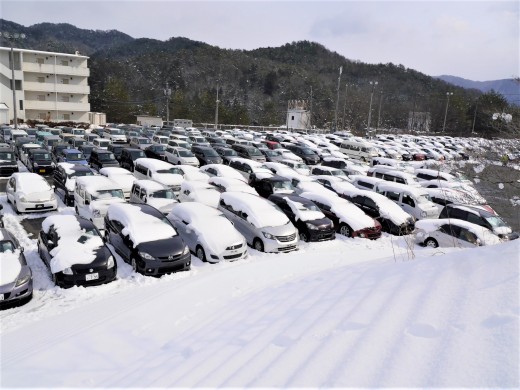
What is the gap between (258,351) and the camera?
438 cm

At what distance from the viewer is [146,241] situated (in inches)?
427

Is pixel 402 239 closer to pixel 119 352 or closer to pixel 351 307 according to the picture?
pixel 351 307

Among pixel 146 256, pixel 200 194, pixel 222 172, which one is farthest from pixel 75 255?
pixel 222 172

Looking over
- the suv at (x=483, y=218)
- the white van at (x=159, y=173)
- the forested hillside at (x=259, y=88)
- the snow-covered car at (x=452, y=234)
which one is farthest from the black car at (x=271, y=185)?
the forested hillside at (x=259, y=88)

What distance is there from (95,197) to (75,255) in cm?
536

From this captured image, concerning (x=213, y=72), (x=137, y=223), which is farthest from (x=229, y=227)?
(x=213, y=72)

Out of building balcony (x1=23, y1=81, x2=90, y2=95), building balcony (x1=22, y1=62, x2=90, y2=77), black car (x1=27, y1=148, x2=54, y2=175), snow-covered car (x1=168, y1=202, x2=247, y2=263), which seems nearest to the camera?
snow-covered car (x1=168, y1=202, x2=247, y2=263)

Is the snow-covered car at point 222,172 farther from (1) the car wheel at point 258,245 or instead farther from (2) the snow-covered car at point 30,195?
(2) the snow-covered car at point 30,195

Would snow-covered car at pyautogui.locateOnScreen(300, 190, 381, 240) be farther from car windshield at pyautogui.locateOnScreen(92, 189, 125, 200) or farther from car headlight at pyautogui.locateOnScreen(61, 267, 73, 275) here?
car headlight at pyautogui.locateOnScreen(61, 267, 73, 275)

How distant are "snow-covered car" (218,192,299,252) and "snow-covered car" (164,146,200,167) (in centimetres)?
1252

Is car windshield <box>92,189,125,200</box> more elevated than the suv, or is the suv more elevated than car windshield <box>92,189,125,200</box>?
car windshield <box>92,189,125,200</box>

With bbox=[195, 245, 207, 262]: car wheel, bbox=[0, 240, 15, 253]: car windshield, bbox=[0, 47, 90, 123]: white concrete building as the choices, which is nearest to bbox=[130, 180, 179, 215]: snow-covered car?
bbox=[195, 245, 207, 262]: car wheel

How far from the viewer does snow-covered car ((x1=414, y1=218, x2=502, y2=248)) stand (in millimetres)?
13812

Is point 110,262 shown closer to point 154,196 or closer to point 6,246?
point 6,246
